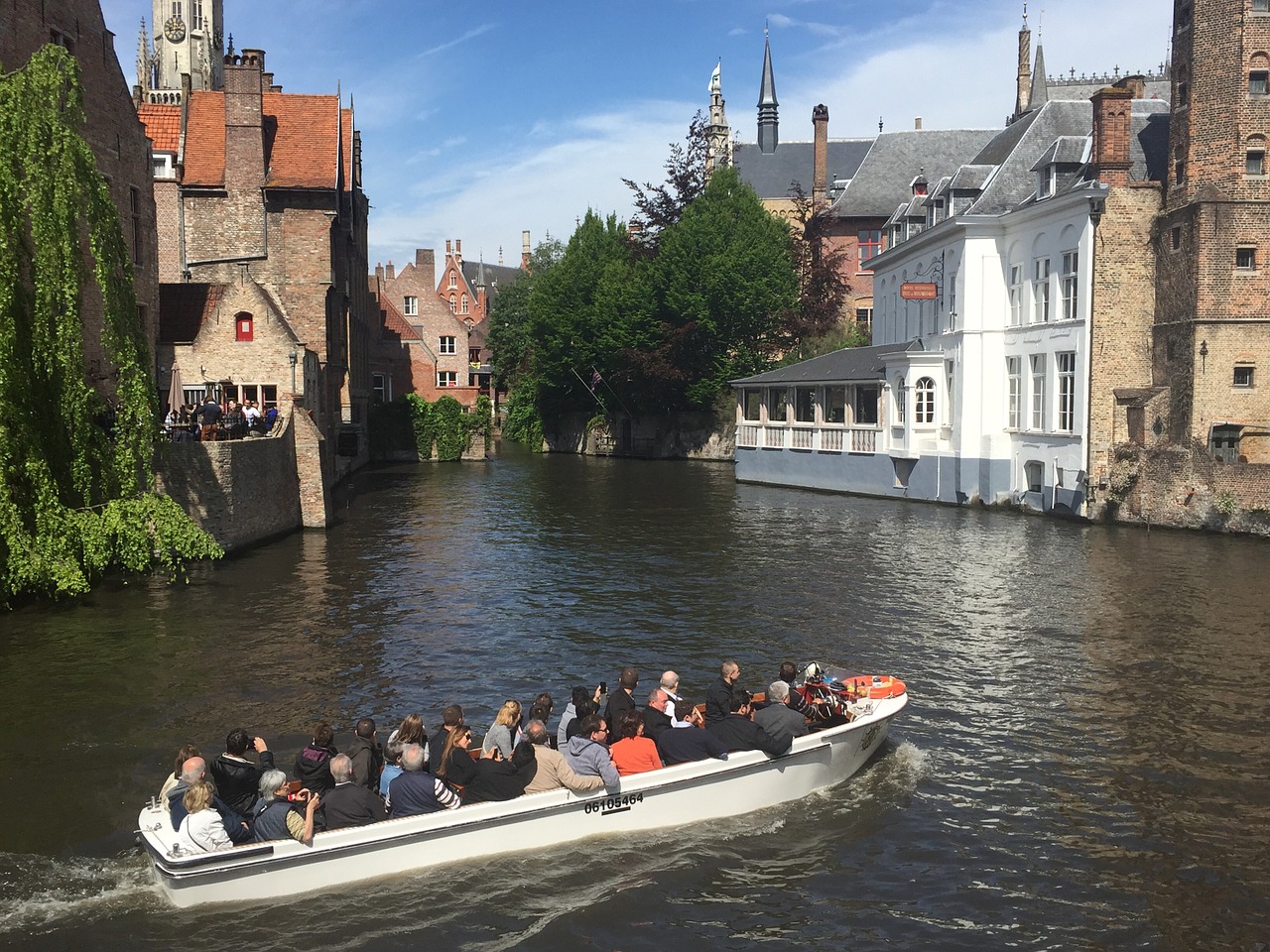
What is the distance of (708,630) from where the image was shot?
1992 cm

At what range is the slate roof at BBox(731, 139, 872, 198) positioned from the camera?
79.9 metres

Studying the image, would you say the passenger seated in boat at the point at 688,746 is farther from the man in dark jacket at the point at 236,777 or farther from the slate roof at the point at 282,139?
the slate roof at the point at 282,139

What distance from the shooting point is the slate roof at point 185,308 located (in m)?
36.2

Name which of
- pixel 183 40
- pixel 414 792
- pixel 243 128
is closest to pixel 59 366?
pixel 414 792

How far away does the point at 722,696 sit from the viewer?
41.6 feet

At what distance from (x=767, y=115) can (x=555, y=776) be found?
8364cm

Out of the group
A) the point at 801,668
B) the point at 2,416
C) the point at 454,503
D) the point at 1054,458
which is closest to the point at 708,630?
the point at 801,668

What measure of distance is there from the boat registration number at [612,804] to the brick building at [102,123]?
51.1 ft

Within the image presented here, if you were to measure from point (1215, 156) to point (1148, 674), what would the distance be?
2040 centimetres

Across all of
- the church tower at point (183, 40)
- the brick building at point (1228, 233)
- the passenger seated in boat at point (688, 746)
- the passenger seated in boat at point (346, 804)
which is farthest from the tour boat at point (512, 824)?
the church tower at point (183, 40)

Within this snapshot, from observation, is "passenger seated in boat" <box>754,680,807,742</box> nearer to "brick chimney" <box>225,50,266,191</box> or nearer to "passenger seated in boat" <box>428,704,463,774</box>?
"passenger seated in boat" <box>428,704,463,774</box>

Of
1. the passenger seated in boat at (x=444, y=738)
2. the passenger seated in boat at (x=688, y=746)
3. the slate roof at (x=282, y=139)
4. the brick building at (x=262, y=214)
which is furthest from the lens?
the slate roof at (x=282, y=139)

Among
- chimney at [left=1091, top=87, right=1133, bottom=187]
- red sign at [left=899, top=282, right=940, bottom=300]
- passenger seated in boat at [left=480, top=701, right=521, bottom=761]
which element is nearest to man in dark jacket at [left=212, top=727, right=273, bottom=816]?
passenger seated in boat at [left=480, top=701, right=521, bottom=761]

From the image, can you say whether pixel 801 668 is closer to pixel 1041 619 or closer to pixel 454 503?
pixel 1041 619
